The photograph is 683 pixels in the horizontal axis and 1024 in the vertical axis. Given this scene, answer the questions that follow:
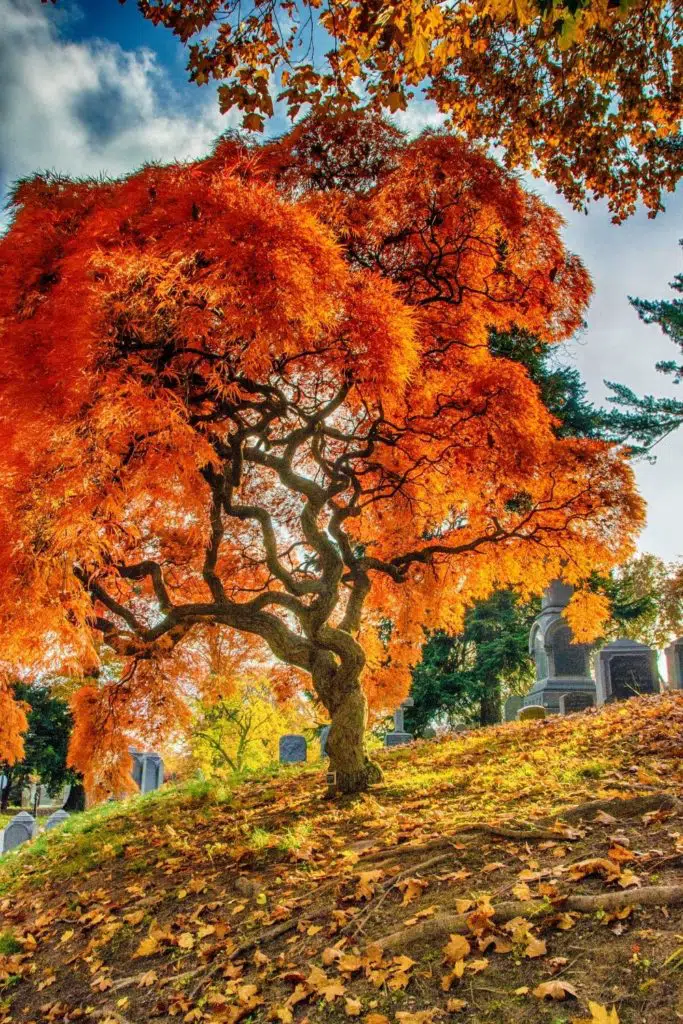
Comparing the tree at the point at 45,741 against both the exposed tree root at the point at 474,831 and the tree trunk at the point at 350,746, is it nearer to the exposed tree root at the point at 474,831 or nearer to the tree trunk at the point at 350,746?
the tree trunk at the point at 350,746

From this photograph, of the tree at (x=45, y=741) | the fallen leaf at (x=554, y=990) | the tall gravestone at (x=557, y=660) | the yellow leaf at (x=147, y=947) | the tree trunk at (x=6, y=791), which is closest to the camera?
the fallen leaf at (x=554, y=990)

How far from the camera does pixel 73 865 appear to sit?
328 inches

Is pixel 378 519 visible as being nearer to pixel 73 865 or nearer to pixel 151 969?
pixel 73 865

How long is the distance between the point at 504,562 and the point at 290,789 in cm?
423

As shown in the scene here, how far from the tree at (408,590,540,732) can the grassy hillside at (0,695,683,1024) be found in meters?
14.8

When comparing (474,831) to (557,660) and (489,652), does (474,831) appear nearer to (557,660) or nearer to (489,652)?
(557,660)

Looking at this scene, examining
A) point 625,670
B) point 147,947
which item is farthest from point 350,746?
point 625,670

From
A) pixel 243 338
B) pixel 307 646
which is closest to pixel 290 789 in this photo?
pixel 307 646

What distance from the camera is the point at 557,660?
16531mm

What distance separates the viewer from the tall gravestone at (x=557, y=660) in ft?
52.5

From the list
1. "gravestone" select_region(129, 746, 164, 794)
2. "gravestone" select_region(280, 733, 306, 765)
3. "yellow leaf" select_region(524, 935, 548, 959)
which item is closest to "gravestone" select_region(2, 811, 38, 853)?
"gravestone" select_region(129, 746, 164, 794)

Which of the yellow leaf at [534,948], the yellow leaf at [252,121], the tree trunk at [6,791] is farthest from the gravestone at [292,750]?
the tree trunk at [6,791]

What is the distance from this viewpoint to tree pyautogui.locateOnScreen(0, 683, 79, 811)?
36.1 m

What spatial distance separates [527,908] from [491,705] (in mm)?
21241
